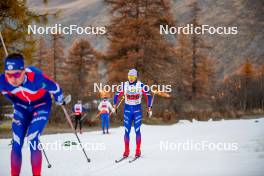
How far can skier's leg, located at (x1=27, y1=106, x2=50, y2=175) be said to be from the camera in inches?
224

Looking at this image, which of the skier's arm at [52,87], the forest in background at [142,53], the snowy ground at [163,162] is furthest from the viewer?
the forest in background at [142,53]

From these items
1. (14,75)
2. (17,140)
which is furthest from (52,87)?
(17,140)

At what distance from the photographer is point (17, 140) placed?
5.83m

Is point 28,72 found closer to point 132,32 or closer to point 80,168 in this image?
point 80,168

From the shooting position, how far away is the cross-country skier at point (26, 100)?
5.57 meters

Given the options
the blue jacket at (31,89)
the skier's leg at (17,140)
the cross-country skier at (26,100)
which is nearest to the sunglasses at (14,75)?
the cross-country skier at (26,100)

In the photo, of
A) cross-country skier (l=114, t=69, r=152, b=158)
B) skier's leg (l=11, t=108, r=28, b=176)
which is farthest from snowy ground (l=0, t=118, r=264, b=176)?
skier's leg (l=11, t=108, r=28, b=176)

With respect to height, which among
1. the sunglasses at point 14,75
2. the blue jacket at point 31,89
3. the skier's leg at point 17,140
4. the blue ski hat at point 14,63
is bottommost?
the skier's leg at point 17,140

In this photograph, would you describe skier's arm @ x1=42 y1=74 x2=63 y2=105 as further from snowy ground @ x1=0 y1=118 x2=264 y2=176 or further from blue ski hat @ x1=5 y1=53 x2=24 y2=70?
snowy ground @ x1=0 y1=118 x2=264 y2=176

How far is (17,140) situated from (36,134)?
0.33 meters

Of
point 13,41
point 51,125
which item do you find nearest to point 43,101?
point 13,41

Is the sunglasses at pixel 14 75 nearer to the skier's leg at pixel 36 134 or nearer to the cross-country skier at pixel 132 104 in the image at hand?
the skier's leg at pixel 36 134

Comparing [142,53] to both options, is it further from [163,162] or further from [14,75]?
[14,75]

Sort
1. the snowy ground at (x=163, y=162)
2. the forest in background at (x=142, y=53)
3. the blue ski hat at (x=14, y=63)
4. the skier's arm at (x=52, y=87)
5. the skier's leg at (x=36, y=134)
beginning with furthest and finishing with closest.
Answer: the forest in background at (x=142, y=53) < the snowy ground at (x=163, y=162) < the skier's arm at (x=52, y=87) < the skier's leg at (x=36, y=134) < the blue ski hat at (x=14, y=63)
